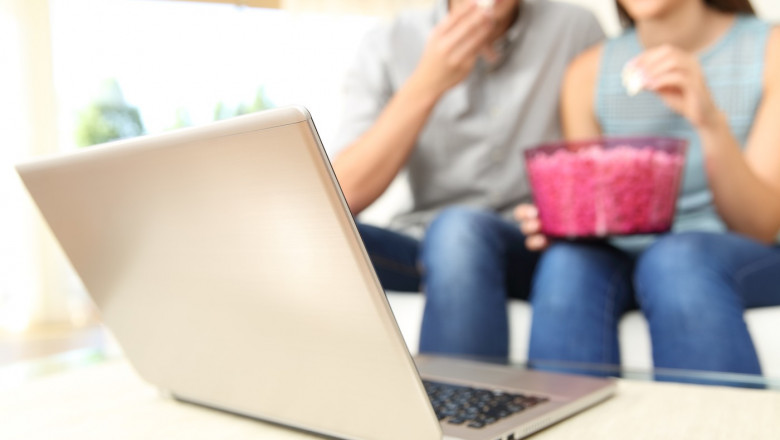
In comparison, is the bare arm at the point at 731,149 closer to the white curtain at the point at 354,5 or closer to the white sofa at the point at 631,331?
the white sofa at the point at 631,331

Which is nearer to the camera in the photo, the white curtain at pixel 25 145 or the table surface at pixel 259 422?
the table surface at pixel 259 422

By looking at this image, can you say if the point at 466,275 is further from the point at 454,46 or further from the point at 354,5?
the point at 354,5

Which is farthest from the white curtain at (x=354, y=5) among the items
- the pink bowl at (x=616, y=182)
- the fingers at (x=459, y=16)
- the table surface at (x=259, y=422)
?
the table surface at (x=259, y=422)

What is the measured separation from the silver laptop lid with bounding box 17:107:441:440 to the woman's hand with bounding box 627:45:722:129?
0.76 metres

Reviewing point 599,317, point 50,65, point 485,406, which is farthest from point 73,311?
point 485,406

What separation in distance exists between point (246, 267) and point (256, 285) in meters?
0.01

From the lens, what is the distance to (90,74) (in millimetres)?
4137

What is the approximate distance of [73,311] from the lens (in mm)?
4082

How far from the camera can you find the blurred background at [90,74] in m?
3.64

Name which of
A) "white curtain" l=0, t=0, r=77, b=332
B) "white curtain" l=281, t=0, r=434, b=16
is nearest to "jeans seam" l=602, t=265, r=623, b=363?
"white curtain" l=281, t=0, r=434, b=16

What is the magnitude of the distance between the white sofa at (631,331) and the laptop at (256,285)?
34cm

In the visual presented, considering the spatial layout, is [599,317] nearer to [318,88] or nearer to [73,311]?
[318,88]

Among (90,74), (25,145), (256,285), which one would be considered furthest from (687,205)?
(90,74)

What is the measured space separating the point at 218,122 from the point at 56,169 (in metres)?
0.19
